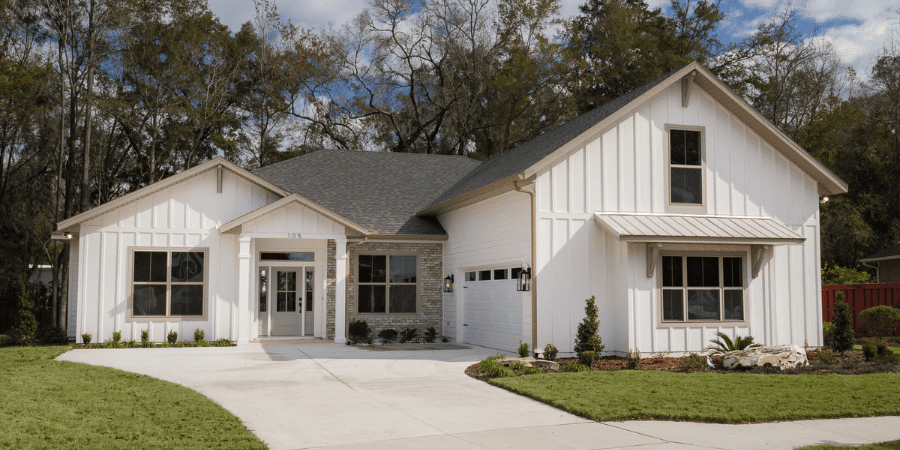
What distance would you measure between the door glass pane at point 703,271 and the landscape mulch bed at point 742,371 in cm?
176

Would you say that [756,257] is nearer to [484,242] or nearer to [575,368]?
[575,368]

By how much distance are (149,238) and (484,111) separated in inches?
913

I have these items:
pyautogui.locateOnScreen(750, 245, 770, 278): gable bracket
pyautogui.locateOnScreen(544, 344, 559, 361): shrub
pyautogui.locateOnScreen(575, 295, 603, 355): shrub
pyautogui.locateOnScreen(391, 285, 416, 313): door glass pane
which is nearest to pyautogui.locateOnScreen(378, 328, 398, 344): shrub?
pyautogui.locateOnScreen(391, 285, 416, 313): door glass pane

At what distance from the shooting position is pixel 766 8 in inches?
1437

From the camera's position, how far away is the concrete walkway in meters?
7.59

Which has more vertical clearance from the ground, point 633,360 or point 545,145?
point 545,145

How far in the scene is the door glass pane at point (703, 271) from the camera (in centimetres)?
1544

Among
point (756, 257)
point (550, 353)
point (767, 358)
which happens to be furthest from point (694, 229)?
point (550, 353)

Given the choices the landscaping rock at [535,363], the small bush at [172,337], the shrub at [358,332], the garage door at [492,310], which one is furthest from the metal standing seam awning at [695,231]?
the small bush at [172,337]

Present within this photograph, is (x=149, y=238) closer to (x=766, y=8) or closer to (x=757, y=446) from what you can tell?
(x=757, y=446)

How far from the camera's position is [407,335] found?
19.7m

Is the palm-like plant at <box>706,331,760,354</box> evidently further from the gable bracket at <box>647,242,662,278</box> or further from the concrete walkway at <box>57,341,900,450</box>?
the concrete walkway at <box>57,341,900,450</box>

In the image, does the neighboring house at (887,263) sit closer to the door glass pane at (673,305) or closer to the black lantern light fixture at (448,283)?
the door glass pane at (673,305)

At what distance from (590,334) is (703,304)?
2847mm
